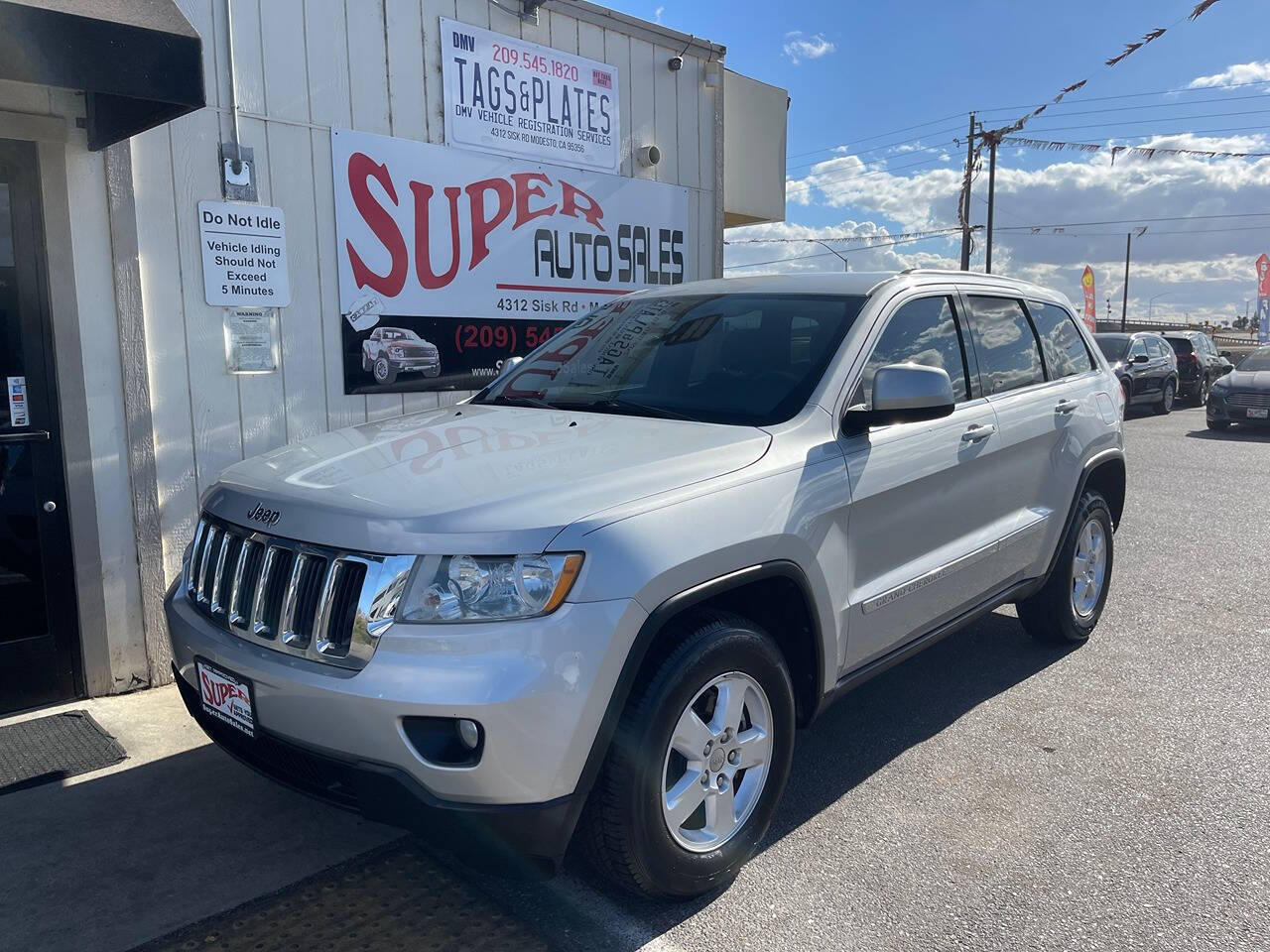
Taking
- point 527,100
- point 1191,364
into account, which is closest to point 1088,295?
point 1191,364

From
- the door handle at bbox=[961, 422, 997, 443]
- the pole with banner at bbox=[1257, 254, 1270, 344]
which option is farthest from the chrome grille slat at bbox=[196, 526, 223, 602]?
the pole with banner at bbox=[1257, 254, 1270, 344]

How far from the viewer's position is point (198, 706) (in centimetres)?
311

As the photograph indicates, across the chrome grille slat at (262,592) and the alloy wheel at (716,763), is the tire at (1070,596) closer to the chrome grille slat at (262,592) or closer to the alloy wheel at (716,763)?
the alloy wheel at (716,763)

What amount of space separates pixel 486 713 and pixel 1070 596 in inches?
146

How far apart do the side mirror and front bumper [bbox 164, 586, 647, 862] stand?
124cm

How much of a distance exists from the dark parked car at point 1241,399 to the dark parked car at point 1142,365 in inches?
79.6

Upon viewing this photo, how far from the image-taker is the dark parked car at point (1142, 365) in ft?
62.7

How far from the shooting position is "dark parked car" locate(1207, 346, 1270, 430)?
53.1ft

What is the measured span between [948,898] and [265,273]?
4294 mm

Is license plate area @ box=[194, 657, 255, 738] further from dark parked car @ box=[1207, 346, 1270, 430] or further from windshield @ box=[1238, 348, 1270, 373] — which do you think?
windshield @ box=[1238, 348, 1270, 373]

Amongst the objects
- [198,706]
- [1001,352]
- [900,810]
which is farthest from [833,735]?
[198,706]

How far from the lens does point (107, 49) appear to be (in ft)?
12.3

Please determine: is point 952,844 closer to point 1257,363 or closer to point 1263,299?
point 1257,363

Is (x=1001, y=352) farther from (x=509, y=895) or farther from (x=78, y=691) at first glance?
(x=78, y=691)
